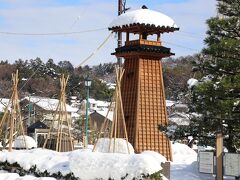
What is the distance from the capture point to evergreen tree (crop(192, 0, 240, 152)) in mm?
10047

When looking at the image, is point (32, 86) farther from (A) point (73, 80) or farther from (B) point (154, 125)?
(B) point (154, 125)

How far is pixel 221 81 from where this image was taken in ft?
32.8

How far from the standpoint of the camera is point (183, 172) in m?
12.4

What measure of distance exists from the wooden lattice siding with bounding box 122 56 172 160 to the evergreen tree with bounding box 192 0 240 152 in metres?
3.54

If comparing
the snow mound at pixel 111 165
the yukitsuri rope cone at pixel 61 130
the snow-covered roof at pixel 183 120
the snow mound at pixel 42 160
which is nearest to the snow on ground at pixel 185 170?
the snow-covered roof at pixel 183 120

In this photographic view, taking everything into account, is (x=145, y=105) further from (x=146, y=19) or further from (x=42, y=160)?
(x=42, y=160)

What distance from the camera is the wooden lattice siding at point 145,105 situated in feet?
48.9

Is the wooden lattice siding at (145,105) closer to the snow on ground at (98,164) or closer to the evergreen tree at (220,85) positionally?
the evergreen tree at (220,85)

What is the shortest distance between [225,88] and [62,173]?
4.10m

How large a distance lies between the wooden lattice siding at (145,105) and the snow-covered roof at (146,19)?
4.10 feet

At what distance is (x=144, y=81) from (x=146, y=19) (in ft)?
6.81

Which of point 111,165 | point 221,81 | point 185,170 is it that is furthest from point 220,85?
point 185,170

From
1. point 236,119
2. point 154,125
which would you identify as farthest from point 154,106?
point 236,119

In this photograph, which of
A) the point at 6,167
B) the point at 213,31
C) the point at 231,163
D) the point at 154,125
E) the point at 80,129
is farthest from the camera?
the point at 80,129
